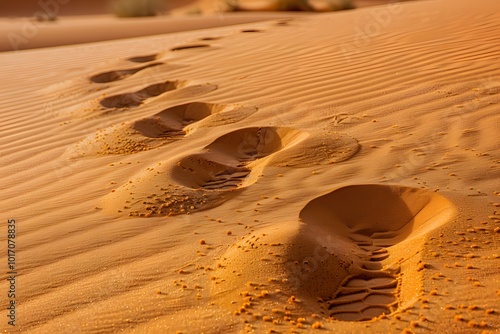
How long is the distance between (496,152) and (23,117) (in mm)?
3537

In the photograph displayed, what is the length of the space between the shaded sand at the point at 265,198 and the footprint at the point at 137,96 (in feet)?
0.06

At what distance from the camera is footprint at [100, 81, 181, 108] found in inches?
192

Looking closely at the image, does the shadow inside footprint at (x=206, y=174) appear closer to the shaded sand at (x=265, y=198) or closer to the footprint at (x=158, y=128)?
the shaded sand at (x=265, y=198)

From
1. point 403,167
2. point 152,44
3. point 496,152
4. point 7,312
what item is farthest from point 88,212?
point 152,44

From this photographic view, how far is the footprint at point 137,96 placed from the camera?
16.0 feet

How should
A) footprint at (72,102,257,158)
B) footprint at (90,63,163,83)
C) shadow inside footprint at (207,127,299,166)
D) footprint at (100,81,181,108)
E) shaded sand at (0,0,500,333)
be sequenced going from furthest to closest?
footprint at (90,63,163,83)
footprint at (100,81,181,108)
footprint at (72,102,257,158)
shadow inside footprint at (207,127,299,166)
shaded sand at (0,0,500,333)

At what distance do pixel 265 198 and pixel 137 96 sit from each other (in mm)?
2587

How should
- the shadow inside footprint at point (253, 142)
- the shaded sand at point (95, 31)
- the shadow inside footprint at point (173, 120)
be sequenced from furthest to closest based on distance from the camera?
the shaded sand at point (95, 31), the shadow inside footprint at point (173, 120), the shadow inside footprint at point (253, 142)

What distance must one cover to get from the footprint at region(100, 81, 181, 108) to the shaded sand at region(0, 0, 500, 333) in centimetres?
2

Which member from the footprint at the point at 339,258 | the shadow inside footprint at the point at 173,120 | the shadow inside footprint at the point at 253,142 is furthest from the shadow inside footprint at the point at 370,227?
the shadow inside footprint at the point at 173,120

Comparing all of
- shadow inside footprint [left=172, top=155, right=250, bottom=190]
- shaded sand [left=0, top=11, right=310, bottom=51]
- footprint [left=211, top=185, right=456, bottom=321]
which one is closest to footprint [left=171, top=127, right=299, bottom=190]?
shadow inside footprint [left=172, top=155, right=250, bottom=190]

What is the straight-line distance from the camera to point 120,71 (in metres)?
6.25

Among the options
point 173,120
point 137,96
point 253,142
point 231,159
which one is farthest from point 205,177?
point 137,96

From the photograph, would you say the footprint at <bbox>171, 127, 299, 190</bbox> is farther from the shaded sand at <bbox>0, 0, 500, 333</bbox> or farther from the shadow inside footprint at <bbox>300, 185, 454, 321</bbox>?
the shadow inside footprint at <bbox>300, 185, 454, 321</bbox>
